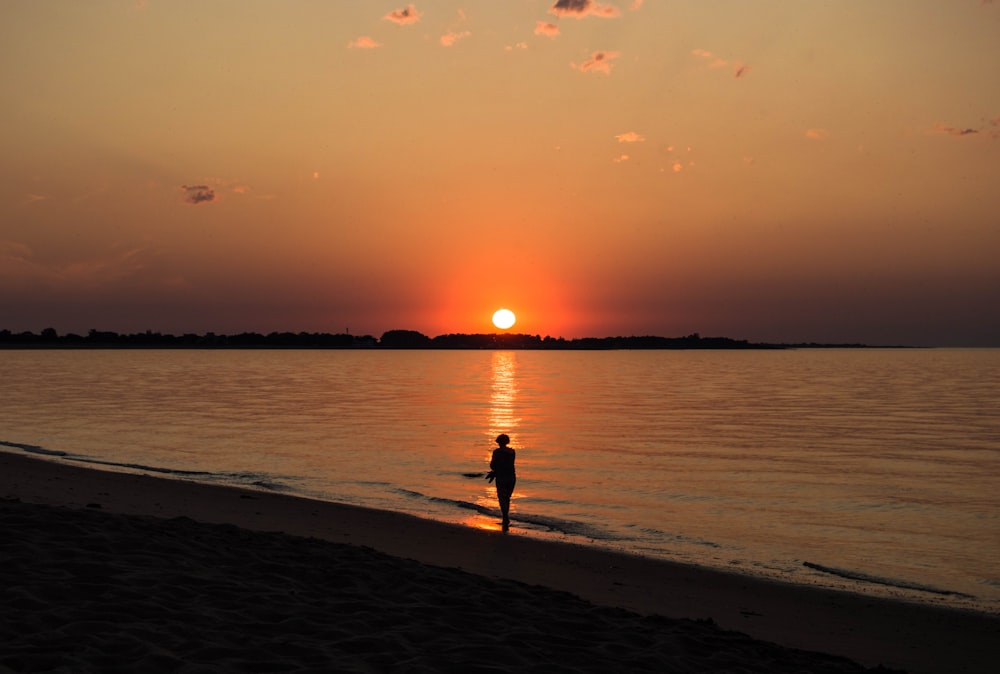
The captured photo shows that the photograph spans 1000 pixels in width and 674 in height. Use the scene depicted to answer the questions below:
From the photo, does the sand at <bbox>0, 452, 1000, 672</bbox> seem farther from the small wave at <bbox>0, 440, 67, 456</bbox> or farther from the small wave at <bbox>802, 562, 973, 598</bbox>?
the small wave at <bbox>0, 440, 67, 456</bbox>

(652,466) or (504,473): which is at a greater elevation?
(504,473)

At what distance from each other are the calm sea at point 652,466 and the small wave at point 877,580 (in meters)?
0.07

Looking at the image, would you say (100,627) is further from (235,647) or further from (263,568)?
(263,568)

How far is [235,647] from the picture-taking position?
7.04 metres

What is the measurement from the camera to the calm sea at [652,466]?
54.3 ft

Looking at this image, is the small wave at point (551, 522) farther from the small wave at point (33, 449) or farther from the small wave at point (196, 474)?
the small wave at point (33, 449)

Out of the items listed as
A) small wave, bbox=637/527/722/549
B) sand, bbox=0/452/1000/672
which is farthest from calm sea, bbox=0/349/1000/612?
sand, bbox=0/452/1000/672

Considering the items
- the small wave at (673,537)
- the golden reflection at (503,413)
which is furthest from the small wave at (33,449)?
the small wave at (673,537)

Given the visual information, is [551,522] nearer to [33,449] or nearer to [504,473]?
[504,473]

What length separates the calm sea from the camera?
54.3 ft

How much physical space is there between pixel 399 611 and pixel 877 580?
9680 millimetres

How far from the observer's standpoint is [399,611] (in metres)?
8.68

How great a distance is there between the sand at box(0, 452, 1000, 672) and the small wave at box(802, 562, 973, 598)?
1607mm

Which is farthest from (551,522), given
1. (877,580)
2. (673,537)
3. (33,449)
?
(33,449)
